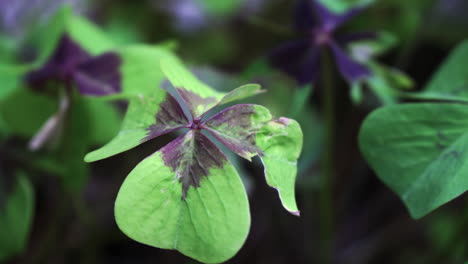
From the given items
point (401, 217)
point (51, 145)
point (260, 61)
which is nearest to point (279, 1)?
point (260, 61)

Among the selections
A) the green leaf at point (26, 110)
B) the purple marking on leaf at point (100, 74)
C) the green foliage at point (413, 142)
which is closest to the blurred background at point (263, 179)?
the green leaf at point (26, 110)

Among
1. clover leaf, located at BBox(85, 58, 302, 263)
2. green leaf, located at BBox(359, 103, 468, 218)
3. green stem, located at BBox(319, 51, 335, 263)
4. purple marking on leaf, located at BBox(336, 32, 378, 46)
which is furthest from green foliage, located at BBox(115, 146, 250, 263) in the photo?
purple marking on leaf, located at BBox(336, 32, 378, 46)

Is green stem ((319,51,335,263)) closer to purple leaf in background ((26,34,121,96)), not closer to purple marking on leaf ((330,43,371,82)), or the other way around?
purple marking on leaf ((330,43,371,82))

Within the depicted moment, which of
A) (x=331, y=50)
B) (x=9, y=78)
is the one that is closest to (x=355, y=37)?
(x=331, y=50)

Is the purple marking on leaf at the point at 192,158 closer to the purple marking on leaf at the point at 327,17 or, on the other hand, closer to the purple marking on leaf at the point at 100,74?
the purple marking on leaf at the point at 100,74

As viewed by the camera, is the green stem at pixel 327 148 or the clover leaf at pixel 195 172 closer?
the clover leaf at pixel 195 172
